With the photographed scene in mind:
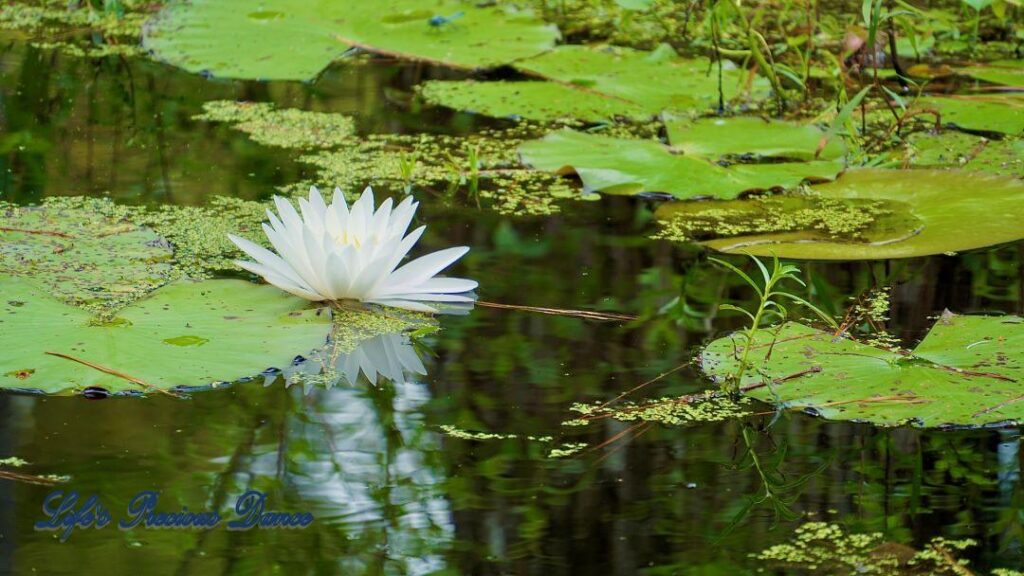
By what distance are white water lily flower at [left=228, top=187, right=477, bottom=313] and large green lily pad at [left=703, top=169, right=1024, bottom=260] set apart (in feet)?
2.32

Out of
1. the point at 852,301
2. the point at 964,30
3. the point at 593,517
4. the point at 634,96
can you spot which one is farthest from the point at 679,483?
the point at 964,30

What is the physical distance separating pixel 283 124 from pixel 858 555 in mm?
2404

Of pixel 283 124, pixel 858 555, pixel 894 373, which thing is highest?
pixel 283 124

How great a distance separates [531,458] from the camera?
77.6 inches

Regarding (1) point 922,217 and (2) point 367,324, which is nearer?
(2) point 367,324

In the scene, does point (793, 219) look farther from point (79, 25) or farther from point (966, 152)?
point (79, 25)

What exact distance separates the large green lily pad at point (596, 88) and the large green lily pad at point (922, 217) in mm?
716

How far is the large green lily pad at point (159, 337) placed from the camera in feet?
6.98

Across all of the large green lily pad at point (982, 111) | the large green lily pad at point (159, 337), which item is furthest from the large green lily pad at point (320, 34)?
the large green lily pad at point (159, 337)

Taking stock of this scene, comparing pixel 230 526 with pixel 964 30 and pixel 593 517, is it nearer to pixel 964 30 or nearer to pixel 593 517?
pixel 593 517

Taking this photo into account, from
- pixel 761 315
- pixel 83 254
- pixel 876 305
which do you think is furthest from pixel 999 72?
pixel 83 254

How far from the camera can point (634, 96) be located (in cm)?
389

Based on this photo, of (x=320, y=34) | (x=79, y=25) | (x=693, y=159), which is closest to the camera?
(x=693, y=159)

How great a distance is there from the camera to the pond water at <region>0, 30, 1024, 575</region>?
5.67ft
